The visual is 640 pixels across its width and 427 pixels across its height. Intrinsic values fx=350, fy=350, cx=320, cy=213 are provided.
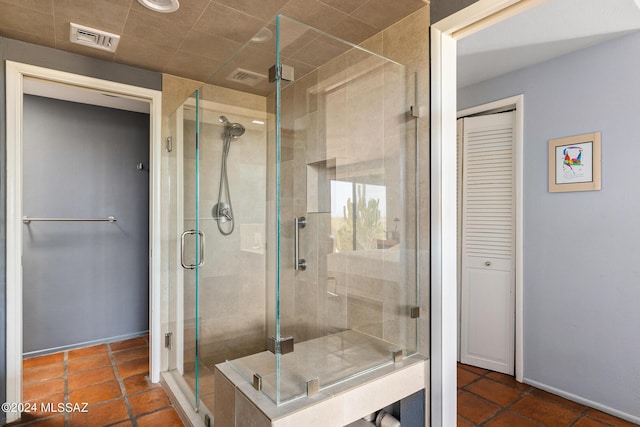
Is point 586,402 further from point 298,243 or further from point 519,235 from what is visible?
point 298,243

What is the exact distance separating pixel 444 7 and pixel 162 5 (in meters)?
1.38

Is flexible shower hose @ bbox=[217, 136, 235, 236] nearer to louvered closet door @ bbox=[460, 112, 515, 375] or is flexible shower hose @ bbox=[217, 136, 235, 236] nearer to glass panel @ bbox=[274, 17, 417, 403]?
glass panel @ bbox=[274, 17, 417, 403]

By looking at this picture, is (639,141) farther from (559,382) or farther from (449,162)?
(559,382)

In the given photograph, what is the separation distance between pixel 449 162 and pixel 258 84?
100 centimetres

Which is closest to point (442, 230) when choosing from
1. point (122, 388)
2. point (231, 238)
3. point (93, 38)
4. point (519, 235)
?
point (231, 238)

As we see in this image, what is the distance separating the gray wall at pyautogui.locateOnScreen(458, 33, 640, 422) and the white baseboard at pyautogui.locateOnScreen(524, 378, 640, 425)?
0.06 feet

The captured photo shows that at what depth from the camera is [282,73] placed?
1.40m

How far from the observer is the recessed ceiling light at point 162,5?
1.72 metres

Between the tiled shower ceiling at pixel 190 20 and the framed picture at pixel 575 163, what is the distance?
4.93ft

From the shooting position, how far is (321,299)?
170cm

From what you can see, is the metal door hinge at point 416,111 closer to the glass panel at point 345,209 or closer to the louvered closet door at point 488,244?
the glass panel at point 345,209

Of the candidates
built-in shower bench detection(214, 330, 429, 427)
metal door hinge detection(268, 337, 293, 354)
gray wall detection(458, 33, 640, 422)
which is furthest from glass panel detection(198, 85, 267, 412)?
gray wall detection(458, 33, 640, 422)

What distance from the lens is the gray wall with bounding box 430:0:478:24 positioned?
5.23 feet

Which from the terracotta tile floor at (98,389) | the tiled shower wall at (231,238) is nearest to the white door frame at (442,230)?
the tiled shower wall at (231,238)
